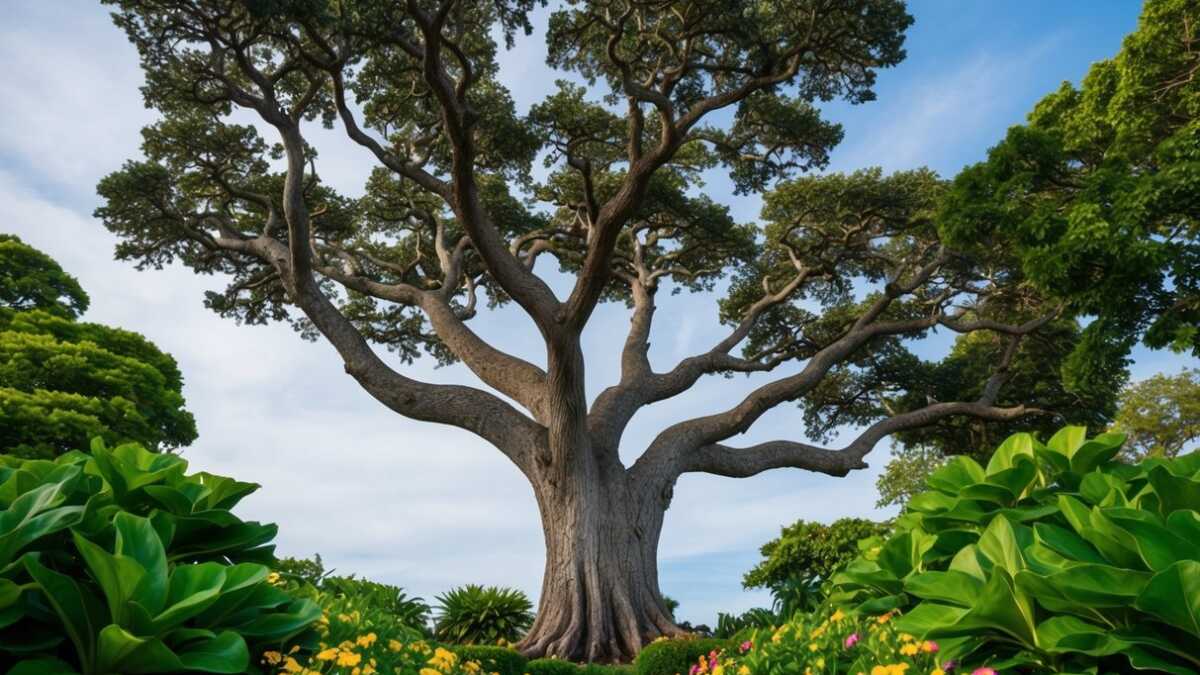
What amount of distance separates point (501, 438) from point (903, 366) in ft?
36.7

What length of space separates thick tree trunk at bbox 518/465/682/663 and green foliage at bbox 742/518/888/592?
4558 mm

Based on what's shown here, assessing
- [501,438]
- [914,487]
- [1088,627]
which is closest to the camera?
[1088,627]

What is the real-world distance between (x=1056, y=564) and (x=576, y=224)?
15.4 m

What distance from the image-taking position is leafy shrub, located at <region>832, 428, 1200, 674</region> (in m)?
2.65

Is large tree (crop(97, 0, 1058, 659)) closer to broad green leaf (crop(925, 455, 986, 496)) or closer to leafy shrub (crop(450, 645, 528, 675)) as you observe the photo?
leafy shrub (crop(450, 645, 528, 675))

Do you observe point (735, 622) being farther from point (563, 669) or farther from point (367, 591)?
point (367, 591)

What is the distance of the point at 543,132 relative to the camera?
1480 centimetres

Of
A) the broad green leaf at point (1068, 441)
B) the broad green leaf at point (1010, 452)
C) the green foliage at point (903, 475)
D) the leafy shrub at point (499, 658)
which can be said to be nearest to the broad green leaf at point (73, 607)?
the broad green leaf at point (1010, 452)

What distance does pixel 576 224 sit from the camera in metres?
17.9

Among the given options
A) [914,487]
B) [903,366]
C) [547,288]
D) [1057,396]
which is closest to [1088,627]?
[547,288]

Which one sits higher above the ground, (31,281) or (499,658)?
(31,281)

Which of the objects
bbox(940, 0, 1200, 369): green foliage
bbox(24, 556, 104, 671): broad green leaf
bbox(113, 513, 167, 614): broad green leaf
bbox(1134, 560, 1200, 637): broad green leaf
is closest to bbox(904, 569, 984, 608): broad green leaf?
bbox(1134, 560, 1200, 637): broad green leaf

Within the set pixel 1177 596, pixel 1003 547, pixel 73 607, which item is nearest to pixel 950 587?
pixel 1003 547

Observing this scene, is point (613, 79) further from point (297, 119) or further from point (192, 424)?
point (192, 424)
